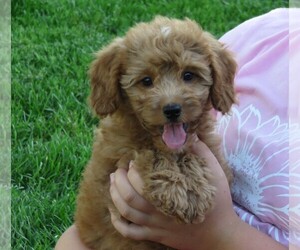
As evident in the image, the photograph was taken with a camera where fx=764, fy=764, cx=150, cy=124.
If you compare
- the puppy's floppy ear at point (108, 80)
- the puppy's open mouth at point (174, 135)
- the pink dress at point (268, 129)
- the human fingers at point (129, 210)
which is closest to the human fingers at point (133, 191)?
the human fingers at point (129, 210)

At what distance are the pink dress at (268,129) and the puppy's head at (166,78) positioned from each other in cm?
13

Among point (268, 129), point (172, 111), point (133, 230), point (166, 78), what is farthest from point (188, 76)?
point (133, 230)

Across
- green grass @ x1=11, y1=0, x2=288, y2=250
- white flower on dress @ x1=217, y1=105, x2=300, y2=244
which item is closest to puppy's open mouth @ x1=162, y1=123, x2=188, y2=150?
white flower on dress @ x1=217, y1=105, x2=300, y2=244

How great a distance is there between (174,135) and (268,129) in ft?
1.26

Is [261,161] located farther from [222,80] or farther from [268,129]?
[222,80]

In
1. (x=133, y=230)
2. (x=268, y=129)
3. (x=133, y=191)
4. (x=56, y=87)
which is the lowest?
(x=56, y=87)

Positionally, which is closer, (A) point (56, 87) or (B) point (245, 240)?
(B) point (245, 240)

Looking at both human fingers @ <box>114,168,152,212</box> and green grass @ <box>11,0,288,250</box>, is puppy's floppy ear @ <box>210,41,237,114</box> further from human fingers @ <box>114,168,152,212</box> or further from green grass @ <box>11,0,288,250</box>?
green grass @ <box>11,0,288,250</box>

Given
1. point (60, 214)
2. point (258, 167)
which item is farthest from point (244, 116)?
point (60, 214)

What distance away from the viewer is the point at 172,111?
2814 mm

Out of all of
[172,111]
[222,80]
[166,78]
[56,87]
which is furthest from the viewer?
[56,87]

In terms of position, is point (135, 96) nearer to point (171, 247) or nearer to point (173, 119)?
point (173, 119)

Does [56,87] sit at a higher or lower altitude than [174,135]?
lower

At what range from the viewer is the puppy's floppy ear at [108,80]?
9.87ft
